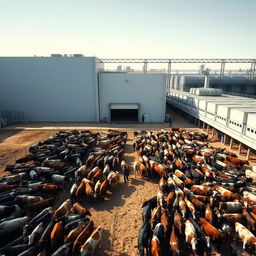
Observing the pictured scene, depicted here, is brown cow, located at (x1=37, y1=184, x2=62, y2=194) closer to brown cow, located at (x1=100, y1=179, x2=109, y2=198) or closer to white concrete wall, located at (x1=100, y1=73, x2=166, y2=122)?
brown cow, located at (x1=100, y1=179, x2=109, y2=198)

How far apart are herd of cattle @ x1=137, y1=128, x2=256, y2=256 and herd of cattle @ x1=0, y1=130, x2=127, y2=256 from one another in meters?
2.72

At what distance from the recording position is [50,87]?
30.1 metres

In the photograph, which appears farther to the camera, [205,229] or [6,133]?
[6,133]

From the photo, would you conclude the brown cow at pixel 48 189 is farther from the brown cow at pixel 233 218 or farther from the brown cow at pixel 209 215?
the brown cow at pixel 233 218

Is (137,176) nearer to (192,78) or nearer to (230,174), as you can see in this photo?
(230,174)

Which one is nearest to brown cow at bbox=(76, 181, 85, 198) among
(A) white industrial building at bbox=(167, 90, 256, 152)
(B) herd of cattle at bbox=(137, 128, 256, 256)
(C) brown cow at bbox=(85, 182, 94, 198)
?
(C) brown cow at bbox=(85, 182, 94, 198)

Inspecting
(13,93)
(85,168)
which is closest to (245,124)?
(85,168)

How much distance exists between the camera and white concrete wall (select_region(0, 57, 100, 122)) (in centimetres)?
2936

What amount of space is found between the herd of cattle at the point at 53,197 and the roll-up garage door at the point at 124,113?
12.1 meters

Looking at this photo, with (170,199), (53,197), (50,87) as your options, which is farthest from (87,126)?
(170,199)

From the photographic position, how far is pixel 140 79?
29.6 m

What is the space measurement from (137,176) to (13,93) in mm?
26941

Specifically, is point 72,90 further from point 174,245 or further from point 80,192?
point 174,245

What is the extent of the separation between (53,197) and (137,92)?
2202cm
